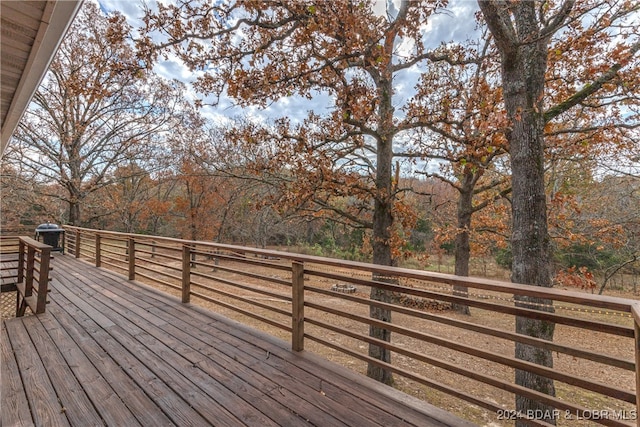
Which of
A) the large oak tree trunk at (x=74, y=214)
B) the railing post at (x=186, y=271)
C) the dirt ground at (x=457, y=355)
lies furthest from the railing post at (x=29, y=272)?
the large oak tree trunk at (x=74, y=214)

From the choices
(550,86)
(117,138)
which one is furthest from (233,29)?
(117,138)

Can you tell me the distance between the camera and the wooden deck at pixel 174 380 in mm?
1831

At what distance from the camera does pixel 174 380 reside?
2.24 metres

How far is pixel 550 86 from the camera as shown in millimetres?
5242

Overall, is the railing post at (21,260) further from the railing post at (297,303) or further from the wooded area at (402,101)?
the railing post at (297,303)

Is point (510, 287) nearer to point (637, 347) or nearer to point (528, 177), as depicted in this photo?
point (637, 347)

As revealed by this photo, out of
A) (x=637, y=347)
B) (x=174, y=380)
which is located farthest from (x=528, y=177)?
(x=174, y=380)

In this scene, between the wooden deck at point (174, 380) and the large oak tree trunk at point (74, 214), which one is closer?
the wooden deck at point (174, 380)

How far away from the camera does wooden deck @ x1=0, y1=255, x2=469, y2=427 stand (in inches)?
72.1

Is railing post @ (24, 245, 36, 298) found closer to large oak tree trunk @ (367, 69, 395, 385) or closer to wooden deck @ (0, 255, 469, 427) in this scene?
wooden deck @ (0, 255, 469, 427)

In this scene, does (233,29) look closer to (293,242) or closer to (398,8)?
(398,8)

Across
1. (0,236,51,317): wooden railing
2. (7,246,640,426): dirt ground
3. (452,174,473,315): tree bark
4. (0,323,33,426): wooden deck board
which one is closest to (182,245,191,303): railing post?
(7,246,640,426): dirt ground

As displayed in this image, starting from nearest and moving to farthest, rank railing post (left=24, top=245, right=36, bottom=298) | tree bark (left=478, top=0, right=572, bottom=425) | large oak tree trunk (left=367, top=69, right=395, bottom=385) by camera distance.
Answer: tree bark (left=478, top=0, right=572, bottom=425), railing post (left=24, top=245, right=36, bottom=298), large oak tree trunk (left=367, top=69, right=395, bottom=385)

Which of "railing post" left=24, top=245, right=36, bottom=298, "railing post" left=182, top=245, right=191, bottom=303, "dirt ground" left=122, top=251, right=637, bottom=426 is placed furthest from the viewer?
"dirt ground" left=122, top=251, right=637, bottom=426
